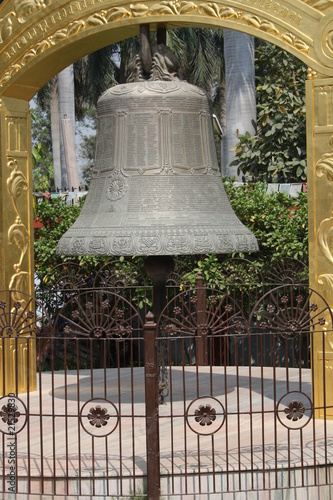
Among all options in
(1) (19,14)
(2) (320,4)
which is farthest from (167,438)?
(1) (19,14)

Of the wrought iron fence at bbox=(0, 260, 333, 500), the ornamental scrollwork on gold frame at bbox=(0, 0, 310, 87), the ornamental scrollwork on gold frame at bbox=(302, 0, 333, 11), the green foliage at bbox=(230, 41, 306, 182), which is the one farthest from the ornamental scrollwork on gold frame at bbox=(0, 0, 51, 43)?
the green foliage at bbox=(230, 41, 306, 182)

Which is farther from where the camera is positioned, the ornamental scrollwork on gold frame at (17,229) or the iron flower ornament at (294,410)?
the ornamental scrollwork on gold frame at (17,229)

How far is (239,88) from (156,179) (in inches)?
343

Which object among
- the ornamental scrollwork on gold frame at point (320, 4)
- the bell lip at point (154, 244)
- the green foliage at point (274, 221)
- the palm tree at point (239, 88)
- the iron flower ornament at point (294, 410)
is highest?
the palm tree at point (239, 88)

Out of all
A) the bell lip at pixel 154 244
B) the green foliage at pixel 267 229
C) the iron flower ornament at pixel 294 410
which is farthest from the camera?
the green foliage at pixel 267 229

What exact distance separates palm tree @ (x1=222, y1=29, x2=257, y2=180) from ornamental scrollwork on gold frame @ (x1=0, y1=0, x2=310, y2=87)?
7.15 meters

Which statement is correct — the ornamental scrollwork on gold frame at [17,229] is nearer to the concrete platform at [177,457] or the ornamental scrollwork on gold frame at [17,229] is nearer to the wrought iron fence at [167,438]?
the wrought iron fence at [167,438]

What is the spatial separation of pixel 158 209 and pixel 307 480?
2.06m

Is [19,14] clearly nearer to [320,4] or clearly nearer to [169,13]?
[169,13]

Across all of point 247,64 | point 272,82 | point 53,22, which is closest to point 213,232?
point 53,22

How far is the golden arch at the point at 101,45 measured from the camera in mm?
6629

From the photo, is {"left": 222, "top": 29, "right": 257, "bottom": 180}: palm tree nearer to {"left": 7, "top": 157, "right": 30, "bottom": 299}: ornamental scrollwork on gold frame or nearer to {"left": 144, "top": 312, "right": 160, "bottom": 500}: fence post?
{"left": 7, "top": 157, "right": 30, "bottom": 299}: ornamental scrollwork on gold frame

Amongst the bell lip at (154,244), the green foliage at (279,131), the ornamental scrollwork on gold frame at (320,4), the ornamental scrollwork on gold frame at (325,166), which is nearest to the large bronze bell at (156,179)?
the bell lip at (154,244)

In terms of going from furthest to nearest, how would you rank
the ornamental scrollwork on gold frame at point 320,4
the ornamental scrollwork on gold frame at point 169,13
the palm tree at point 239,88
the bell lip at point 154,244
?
1. the palm tree at point 239,88
2. the ornamental scrollwork on gold frame at point 169,13
3. the ornamental scrollwork on gold frame at point 320,4
4. the bell lip at point 154,244
